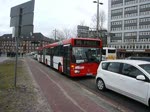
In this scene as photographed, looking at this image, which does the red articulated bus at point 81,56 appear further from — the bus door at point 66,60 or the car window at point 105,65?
the car window at point 105,65

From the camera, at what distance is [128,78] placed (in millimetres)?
8039

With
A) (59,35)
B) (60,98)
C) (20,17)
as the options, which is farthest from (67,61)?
(59,35)

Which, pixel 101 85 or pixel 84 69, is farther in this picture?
pixel 84 69

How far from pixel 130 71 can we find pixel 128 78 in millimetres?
276

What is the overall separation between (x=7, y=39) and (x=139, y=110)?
165264 mm

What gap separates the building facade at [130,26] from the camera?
247 feet

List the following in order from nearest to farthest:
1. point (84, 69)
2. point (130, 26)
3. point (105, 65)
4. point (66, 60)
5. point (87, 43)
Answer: point (105, 65)
point (84, 69)
point (87, 43)
point (66, 60)
point (130, 26)

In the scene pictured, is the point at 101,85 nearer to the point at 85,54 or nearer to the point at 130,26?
the point at 85,54

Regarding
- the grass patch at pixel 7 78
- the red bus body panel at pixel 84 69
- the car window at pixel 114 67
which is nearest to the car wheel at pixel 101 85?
the car window at pixel 114 67

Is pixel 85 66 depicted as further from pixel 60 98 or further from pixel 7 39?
pixel 7 39

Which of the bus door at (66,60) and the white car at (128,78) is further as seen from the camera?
the bus door at (66,60)

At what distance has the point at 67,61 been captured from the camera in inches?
590

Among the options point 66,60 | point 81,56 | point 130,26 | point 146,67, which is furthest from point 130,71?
point 130,26

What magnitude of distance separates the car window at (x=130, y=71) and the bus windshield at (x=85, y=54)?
233 inches
